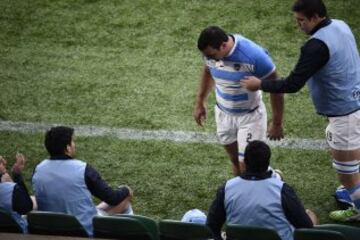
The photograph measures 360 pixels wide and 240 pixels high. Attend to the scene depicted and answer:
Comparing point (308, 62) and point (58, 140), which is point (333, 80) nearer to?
point (308, 62)

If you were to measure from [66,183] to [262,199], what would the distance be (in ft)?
4.49

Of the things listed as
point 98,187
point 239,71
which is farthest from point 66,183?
point 239,71

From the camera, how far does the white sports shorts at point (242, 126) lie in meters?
7.09

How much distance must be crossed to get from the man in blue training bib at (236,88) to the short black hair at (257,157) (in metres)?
1.19

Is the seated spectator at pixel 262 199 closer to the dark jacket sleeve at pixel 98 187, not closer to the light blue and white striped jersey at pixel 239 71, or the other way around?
the dark jacket sleeve at pixel 98 187

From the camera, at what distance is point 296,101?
30.5 feet

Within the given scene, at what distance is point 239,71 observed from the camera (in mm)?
6953

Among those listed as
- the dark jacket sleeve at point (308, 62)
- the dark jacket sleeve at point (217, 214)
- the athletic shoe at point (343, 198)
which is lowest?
the athletic shoe at point (343, 198)

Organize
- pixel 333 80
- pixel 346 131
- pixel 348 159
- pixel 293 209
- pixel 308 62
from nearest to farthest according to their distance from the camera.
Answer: pixel 293 209
pixel 308 62
pixel 333 80
pixel 346 131
pixel 348 159

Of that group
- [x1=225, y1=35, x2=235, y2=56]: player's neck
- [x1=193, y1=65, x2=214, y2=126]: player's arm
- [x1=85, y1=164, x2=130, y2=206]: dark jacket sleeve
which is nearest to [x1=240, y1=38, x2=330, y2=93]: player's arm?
[x1=225, y1=35, x2=235, y2=56]: player's neck

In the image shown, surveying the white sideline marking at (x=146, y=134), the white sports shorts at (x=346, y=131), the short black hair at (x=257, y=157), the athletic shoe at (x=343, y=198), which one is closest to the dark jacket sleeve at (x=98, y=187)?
the short black hair at (x=257, y=157)

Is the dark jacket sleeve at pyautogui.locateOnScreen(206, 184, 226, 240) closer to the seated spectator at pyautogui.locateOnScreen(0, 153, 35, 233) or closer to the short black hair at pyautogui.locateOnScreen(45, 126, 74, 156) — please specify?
the short black hair at pyautogui.locateOnScreen(45, 126, 74, 156)

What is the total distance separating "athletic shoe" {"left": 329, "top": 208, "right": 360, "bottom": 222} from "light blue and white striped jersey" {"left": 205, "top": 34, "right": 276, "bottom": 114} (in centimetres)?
115

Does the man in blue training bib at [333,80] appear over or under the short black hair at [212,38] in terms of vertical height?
under
